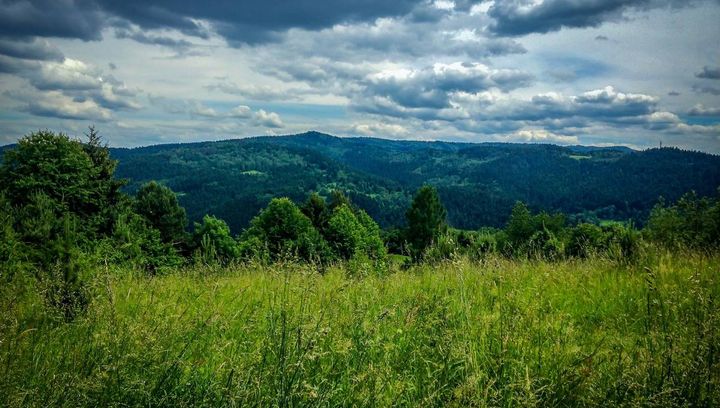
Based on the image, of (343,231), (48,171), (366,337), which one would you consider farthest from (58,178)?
(343,231)

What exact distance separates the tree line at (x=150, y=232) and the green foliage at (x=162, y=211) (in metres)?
0.11

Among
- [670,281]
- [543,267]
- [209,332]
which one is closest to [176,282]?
[209,332]

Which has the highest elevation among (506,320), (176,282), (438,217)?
(506,320)

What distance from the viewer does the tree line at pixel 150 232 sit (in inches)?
255

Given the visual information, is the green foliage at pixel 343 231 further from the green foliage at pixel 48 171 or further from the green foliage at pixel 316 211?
the green foliage at pixel 48 171

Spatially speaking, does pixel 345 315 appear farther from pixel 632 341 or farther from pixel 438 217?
pixel 438 217

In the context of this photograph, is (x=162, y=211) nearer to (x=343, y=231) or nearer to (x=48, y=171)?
(x=343, y=231)

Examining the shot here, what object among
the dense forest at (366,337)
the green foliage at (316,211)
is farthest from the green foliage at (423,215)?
the dense forest at (366,337)

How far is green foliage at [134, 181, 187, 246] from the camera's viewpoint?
42.8 m

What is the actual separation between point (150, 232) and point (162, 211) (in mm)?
Result: 10229

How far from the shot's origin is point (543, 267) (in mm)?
8047

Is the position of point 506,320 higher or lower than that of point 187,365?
higher

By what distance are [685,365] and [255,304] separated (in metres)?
4.68

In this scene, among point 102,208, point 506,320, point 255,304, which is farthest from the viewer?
point 102,208
